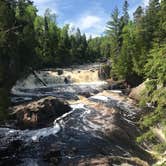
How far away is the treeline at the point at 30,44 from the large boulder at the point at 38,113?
8.21 ft

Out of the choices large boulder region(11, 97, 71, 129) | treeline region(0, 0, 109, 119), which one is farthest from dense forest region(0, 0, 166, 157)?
large boulder region(11, 97, 71, 129)

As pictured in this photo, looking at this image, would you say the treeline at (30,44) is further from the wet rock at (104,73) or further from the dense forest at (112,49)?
the wet rock at (104,73)

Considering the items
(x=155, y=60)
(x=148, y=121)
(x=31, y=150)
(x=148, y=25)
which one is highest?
(x=148, y=25)

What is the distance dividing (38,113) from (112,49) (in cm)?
4219

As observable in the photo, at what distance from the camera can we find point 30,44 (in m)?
43.0

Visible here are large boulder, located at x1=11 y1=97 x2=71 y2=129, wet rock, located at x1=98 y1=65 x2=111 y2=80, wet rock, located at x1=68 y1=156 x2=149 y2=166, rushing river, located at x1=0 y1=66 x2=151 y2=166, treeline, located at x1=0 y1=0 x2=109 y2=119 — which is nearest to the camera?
wet rock, located at x1=68 y1=156 x2=149 y2=166

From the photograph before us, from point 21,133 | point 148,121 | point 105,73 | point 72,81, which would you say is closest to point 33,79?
point 72,81

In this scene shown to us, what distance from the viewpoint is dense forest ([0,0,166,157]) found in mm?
10707

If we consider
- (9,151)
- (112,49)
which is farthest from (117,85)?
(9,151)

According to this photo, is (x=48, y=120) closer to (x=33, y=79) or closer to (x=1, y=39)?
(x=1, y=39)

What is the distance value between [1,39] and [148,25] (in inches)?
1355

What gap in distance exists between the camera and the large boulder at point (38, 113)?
3077cm

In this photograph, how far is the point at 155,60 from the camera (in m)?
10.3

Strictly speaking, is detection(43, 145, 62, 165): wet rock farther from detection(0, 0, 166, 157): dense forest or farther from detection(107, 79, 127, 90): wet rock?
detection(107, 79, 127, 90): wet rock
